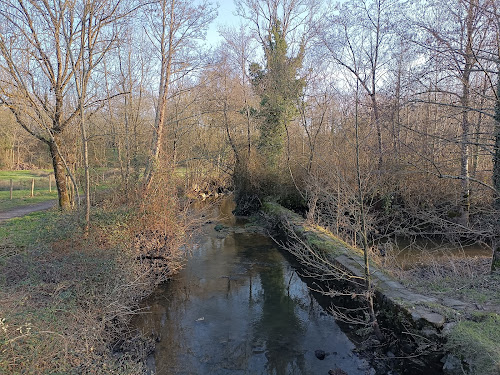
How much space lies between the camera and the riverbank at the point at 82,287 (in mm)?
3873

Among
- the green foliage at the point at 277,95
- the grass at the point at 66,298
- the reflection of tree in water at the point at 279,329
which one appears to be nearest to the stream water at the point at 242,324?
the reflection of tree in water at the point at 279,329

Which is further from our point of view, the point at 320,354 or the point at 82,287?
the point at 82,287

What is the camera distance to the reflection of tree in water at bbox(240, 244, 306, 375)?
562 cm

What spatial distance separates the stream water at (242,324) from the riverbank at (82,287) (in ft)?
1.66

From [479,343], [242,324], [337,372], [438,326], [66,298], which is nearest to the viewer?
[479,343]

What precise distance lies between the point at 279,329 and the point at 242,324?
0.73 metres

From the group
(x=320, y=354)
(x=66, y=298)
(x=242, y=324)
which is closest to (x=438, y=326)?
(x=320, y=354)

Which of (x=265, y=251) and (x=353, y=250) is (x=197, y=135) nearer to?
(x=265, y=251)

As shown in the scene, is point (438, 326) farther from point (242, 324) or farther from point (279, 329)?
point (242, 324)

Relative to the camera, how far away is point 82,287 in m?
5.95

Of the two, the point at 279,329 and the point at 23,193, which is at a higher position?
the point at 23,193

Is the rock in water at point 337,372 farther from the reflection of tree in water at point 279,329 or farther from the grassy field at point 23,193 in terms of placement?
the grassy field at point 23,193

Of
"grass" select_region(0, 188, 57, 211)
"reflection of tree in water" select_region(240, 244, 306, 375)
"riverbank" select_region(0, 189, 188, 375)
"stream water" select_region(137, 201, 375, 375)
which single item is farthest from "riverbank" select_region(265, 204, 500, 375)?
Result: "grass" select_region(0, 188, 57, 211)

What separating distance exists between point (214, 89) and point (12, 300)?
15206 mm
